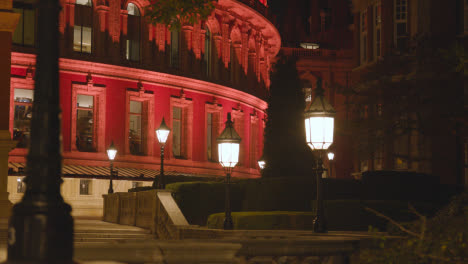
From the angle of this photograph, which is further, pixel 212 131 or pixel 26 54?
pixel 212 131

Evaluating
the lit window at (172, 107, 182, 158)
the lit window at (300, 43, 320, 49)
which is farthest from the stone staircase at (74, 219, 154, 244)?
the lit window at (300, 43, 320, 49)

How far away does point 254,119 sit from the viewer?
60094 mm

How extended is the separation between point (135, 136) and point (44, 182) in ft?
139

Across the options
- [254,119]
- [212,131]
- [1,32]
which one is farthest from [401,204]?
[254,119]

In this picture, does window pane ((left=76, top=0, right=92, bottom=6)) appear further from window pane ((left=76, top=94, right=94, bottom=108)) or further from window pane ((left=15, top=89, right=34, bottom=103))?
window pane ((left=15, top=89, right=34, bottom=103))

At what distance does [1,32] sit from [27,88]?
21.3 metres

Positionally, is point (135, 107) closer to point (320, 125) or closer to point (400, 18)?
point (400, 18)

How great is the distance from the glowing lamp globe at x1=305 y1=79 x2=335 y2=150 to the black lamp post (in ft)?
26.6

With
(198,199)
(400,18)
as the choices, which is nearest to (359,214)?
(198,199)

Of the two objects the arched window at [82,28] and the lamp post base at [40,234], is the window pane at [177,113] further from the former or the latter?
the lamp post base at [40,234]

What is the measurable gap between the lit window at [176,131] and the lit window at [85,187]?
8.69m

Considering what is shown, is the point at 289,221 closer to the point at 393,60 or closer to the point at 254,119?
the point at 393,60

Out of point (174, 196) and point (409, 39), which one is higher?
point (409, 39)

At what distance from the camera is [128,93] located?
47.4 metres
